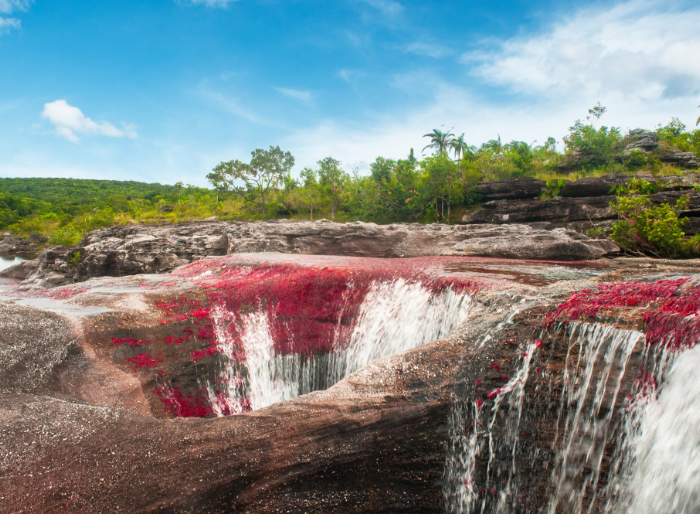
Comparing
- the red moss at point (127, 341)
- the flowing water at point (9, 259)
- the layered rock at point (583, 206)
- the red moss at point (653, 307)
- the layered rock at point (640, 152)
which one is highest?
the layered rock at point (640, 152)

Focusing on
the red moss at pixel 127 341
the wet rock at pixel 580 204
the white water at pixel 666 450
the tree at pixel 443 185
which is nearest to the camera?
the white water at pixel 666 450

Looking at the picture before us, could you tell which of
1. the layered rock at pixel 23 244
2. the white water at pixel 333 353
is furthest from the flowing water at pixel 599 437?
the layered rock at pixel 23 244

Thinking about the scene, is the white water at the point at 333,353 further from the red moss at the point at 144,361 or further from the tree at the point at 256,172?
the tree at the point at 256,172

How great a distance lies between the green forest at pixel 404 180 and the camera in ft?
122

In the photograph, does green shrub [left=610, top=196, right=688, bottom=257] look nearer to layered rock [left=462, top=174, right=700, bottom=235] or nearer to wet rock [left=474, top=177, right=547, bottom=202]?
layered rock [left=462, top=174, right=700, bottom=235]

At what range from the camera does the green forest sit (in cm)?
→ 3706

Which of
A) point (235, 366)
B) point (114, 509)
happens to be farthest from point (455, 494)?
point (235, 366)

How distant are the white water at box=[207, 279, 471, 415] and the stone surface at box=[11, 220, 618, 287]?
28.2 ft

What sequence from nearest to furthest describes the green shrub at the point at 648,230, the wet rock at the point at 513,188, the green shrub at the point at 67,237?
the green shrub at the point at 648,230 → the wet rock at the point at 513,188 → the green shrub at the point at 67,237

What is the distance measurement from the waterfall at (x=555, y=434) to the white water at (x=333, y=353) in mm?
3458

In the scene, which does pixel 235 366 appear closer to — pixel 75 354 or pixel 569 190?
pixel 75 354

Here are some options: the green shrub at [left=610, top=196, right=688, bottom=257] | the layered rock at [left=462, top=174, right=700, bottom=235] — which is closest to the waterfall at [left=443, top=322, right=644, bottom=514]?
the green shrub at [left=610, top=196, right=688, bottom=257]

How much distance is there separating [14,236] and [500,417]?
89719 millimetres

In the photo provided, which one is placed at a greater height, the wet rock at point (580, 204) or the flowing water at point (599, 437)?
the wet rock at point (580, 204)
